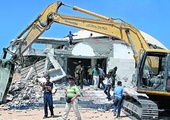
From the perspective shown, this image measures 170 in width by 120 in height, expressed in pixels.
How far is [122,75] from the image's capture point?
76.4ft

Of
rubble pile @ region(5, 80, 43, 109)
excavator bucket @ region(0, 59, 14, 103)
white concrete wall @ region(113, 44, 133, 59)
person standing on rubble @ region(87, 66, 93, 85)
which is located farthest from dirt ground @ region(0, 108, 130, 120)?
white concrete wall @ region(113, 44, 133, 59)

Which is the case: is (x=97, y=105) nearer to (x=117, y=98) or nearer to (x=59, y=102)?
(x=59, y=102)

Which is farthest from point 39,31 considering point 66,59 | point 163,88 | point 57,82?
point 66,59

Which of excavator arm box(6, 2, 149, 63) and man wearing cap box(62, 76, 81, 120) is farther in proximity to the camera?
excavator arm box(6, 2, 149, 63)

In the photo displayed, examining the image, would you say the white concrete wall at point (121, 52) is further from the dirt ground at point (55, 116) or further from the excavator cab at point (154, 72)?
the excavator cab at point (154, 72)

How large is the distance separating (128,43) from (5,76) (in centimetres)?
535

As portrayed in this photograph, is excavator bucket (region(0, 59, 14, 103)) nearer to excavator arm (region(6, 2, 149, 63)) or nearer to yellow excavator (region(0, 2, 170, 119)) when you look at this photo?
yellow excavator (region(0, 2, 170, 119))

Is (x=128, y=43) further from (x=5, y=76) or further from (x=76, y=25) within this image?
(x=5, y=76)

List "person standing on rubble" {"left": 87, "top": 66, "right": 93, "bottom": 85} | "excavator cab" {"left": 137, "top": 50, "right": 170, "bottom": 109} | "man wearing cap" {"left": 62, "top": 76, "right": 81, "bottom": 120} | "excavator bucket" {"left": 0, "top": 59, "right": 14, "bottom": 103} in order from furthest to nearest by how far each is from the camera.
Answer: "person standing on rubble" {"left": 87, "top": 66, "right": 93, "bottom": 85} < "excavator bucket" {"left": 0, "top": 59, "right": 14, "bottom": 103} < "excavator cab" {"left": 137, "top": 50, "right": 170, "bottom": 109} < "man wearing cap" {"left": 62, "top": 76, "right": 81, "bottom": 120}

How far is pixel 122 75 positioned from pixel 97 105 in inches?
355

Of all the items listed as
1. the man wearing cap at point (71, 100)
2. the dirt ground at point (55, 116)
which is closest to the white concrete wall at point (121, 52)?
the dirt ground at point (55, 116)

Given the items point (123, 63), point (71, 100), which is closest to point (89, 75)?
point (123, 63)

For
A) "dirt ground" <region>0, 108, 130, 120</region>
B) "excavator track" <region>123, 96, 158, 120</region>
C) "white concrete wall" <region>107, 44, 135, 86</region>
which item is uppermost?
"white concrete wall" <region>107, 44, 135, 86</region>

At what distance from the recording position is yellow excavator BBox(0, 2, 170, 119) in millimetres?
11164
